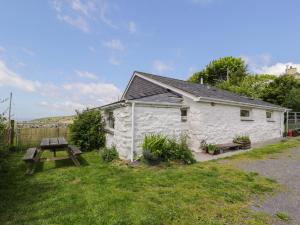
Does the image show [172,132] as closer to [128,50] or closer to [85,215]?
[85,215]

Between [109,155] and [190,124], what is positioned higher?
[190,124]

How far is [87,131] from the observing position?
376 inches

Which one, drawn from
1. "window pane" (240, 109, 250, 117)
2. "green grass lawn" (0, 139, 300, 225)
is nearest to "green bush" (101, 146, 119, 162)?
"green grass lawn" (0, 139, 300, 225)

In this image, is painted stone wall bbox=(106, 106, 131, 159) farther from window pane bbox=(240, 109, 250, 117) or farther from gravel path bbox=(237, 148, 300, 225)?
window pane bbox=(240, 109, 250, 117)

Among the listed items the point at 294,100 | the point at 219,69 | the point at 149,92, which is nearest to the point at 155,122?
the point at 149,92

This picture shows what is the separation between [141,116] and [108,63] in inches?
416

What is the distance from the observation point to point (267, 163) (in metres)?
7.19

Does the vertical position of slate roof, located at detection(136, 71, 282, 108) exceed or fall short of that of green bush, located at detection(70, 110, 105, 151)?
it exceeds it

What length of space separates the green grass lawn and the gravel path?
0.29 meters

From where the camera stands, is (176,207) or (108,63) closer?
(176,207)

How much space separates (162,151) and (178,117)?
226cm

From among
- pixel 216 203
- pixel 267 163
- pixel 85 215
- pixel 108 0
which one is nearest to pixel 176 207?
pixel 216 203

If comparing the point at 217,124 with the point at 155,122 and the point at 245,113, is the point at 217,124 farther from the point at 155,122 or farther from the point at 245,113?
the point at 155,122

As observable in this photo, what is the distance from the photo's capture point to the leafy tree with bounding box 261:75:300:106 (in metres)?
22.7
